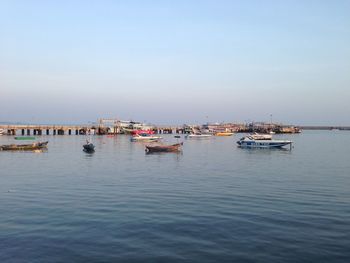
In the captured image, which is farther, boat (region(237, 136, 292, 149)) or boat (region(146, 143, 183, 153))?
boat (region(237, 136, 292, 149))

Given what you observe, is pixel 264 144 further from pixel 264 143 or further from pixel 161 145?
pixel 161 145

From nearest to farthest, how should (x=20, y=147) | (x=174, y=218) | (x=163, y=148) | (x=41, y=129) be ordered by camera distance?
1. (x=174, y=218)
2. (x=163, y=148)
3. (x=20, y=147)
4. (x=41, y=129)

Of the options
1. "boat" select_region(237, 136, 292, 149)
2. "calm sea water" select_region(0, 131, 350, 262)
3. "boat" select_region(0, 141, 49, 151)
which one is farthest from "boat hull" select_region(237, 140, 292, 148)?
"calm sea water" select_region(0, 131, 350, 262)

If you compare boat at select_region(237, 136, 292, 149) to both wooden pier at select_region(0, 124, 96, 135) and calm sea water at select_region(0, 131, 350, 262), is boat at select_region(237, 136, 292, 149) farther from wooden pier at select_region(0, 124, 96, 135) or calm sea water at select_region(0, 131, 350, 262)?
wooden pier at select_region(0, 124, 96, 135)

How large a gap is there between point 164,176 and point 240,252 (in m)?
21.0

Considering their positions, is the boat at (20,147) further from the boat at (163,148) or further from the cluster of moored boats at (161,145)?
the boat at (163,148)

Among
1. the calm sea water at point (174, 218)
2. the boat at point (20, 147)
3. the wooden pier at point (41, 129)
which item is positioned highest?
the wooden pier at point (41, 129)

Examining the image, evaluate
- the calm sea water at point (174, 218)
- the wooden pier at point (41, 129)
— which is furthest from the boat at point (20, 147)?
the wooden pier at point (41, 129)

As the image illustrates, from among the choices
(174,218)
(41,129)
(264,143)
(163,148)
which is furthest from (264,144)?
(41,129)

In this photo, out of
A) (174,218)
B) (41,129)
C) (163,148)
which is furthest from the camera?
(41,129)

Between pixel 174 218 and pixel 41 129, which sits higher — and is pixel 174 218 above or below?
below

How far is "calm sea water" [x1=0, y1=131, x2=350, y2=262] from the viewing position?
14.3m

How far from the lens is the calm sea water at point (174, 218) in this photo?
1426 cm

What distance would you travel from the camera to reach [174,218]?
1923 cm
